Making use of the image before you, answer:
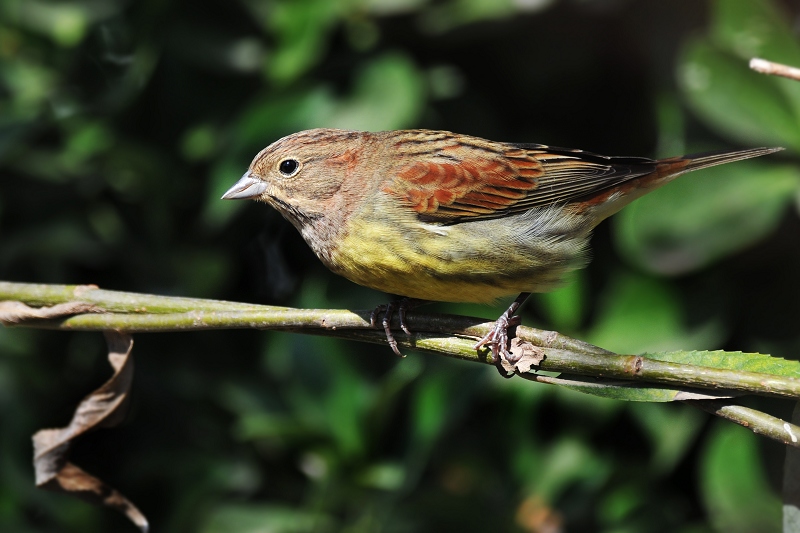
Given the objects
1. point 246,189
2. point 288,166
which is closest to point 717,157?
point 288,166

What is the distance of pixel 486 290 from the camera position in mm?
2852

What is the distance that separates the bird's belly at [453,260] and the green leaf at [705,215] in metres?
0.51

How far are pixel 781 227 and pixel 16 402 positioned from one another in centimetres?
305

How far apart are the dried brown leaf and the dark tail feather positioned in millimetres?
1800

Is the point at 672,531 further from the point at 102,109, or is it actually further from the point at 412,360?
the point at 102,109

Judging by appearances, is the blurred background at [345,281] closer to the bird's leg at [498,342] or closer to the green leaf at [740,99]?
the green leaf at [740,99]

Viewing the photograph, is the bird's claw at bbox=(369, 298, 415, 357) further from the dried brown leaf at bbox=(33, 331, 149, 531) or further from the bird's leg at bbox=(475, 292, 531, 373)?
the dried brown leaf at bbox=(33, 331, 149, 531)

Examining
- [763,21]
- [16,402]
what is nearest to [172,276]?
[16,402]

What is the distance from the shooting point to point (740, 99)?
3471 millimetres

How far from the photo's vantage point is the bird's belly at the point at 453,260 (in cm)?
280

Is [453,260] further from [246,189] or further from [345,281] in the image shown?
[345,281]

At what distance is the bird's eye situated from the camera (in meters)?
3.29

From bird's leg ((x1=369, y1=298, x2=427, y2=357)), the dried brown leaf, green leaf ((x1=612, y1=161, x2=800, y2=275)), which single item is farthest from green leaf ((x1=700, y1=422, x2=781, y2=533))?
the dried brown leaf

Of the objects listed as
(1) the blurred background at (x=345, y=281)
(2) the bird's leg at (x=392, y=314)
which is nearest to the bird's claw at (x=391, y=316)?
(2) the bird's leg at (x=392, y=314)
